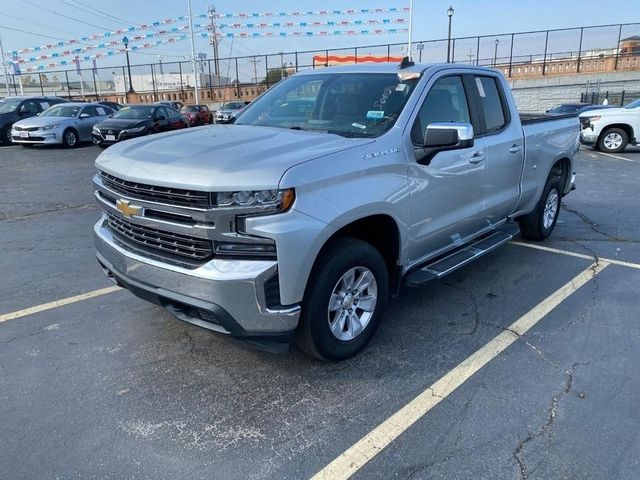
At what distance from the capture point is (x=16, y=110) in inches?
771

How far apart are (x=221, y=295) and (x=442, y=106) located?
2503 millimetres

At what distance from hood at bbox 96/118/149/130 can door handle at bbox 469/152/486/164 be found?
571 inches

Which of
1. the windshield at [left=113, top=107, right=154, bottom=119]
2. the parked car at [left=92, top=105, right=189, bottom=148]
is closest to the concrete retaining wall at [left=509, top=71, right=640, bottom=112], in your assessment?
the parked car at [left=92, top=105, right=189, bottom=148]

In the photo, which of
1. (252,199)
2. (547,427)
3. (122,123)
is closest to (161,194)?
(252,199)

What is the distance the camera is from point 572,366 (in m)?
3.55

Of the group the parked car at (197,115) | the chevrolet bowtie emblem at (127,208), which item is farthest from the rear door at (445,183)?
the parked car at (197,115)

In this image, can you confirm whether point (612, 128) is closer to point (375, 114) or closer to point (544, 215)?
point (544, 215)

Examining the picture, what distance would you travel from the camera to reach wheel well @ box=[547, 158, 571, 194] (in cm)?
641

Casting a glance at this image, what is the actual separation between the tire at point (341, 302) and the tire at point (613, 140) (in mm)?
15053

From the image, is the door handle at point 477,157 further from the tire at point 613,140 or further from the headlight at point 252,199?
the tire at point 613,140

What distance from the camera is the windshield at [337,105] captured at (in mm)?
3814

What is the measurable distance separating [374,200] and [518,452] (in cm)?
165

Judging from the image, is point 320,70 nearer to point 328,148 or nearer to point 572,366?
point 328,148

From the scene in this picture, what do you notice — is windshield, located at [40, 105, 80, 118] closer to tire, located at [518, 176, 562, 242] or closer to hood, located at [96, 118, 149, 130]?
hood, located at [96, 118, 149, 130]
